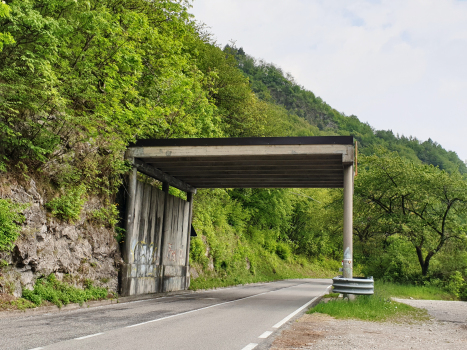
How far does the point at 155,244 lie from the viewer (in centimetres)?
1844

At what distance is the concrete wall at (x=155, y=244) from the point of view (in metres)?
16.1

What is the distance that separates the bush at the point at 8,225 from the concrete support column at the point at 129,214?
5471 mm

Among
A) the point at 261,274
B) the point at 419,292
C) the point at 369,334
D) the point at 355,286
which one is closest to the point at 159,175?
the point at 355,286

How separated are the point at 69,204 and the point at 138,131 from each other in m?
4.00

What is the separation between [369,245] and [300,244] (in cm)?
2721

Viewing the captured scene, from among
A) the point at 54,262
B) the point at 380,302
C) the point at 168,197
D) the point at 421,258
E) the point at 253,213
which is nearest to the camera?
the point at 54,262

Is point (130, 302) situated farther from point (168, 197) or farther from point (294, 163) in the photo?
point (294, 163)

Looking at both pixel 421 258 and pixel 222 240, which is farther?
pixel 222 240

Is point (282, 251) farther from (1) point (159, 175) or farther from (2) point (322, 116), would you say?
(2) point (322, 116)

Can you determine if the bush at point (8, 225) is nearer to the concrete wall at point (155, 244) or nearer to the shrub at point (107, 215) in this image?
the shrub at point (107, 215)

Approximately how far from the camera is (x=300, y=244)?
2167 inches

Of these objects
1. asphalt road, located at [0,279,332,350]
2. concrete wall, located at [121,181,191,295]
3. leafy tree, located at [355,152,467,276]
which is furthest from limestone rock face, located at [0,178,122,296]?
leafy tree, located at [355,152,467,276]

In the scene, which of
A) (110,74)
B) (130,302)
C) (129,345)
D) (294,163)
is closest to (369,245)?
(294,163)

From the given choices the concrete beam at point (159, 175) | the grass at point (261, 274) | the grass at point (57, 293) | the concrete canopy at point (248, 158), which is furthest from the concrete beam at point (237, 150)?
the grass at point (261, 274)
